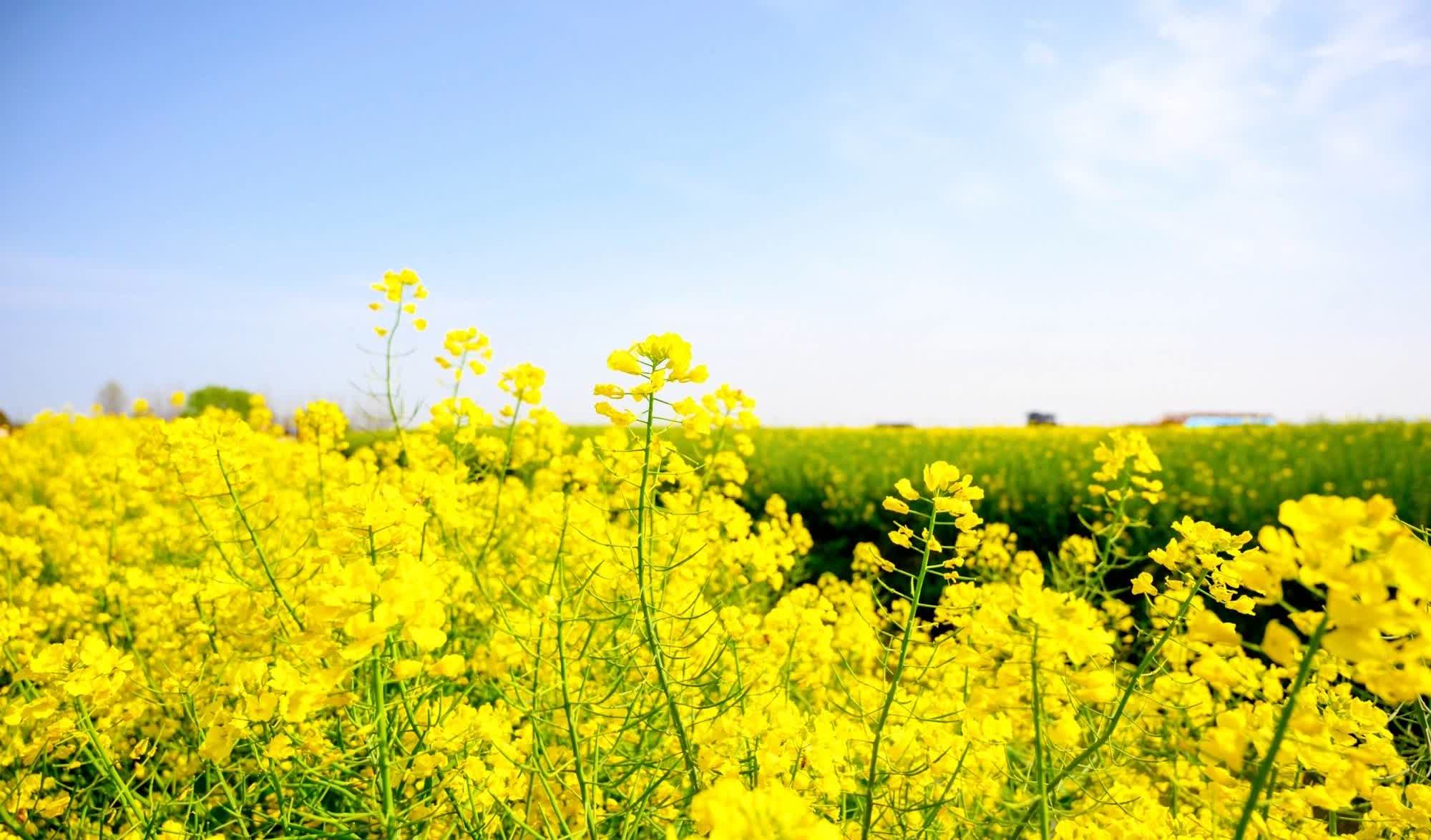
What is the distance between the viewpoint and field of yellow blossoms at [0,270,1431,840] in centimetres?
114

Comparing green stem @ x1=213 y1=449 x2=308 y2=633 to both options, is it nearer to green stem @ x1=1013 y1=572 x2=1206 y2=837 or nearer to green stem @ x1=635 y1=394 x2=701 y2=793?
green stem @ x1=635 y1=394 x2=701 y2=793

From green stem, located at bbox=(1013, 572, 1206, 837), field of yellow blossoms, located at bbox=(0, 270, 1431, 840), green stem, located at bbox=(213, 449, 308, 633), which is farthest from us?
green stem, located at bbox=(213, 449, 308, 633)

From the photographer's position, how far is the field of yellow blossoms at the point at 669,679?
1.14 metres

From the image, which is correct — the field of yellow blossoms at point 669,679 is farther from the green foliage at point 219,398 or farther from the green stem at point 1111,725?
the green foliage at point 219,398

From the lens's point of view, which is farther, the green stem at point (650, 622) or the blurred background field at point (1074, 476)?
the blurred background field at point (1074, 476)

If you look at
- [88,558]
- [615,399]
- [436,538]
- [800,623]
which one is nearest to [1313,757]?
[615,399]

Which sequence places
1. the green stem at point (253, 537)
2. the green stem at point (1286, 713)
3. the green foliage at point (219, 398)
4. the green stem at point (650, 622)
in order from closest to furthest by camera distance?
the green stem at point (1286, 713), the green stem at point (650, 622), the green stem at point (253, 537), the green foliage at point (219, 398)

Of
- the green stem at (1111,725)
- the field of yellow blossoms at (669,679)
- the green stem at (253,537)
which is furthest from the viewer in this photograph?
the green stem at (253,537)

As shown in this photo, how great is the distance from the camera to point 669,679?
1744 millimetres

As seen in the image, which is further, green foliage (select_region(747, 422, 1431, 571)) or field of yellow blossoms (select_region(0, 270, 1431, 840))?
green foliage (select_region(747, 422, 1431, 571))

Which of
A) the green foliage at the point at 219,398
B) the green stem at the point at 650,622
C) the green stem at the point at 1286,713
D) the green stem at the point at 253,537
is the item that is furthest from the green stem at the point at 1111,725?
the green foliage at the point at 219,398

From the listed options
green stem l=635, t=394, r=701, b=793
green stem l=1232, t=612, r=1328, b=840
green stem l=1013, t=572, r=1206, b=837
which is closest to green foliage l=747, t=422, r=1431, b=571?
green stem l=1013, t=572, r=1206, b=837

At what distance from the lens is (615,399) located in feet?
5.17

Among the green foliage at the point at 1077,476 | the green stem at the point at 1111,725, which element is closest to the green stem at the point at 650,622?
the green stem at the point at 1111,725
